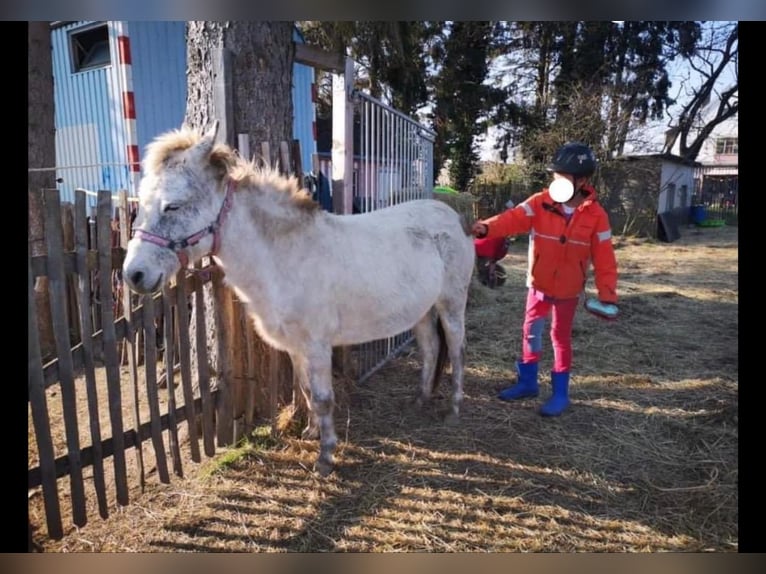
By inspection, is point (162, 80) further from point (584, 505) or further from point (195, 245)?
point (584, 505)

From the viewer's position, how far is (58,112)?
18.4ft

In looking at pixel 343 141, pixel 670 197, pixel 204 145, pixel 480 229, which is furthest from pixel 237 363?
pixel 670 197

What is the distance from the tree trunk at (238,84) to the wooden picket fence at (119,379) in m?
0.12

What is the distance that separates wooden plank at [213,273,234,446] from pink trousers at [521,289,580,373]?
2286 millimetres

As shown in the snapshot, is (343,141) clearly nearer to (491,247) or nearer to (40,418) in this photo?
(491,247)

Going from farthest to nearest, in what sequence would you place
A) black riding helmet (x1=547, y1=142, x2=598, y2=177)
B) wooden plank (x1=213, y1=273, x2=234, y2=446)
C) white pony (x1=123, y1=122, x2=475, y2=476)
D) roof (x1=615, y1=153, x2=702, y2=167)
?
roof (x1=615, y1=153, x2=702, y2=167) → black riding helmet (x1=547, y1=142, x2=598, y2=177) → wooden plank (x1=213, y1=273, x2=234, y2=446) → white pony (x1=123, y1=122, x2=475, y2=476)

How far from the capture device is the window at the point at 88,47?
4.93 metres

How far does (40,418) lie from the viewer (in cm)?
204

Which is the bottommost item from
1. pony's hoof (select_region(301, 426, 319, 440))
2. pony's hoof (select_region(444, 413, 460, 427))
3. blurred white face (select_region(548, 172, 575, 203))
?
pony's hoof (select_region(444, 413, 460, 427))

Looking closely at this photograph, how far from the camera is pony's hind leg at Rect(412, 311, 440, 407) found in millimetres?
3859

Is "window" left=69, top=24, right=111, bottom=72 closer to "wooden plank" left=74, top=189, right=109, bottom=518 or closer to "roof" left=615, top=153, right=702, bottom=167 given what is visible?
"wooden plank" left=74, top=189, right=109, bottom=518

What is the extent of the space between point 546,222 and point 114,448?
307cm

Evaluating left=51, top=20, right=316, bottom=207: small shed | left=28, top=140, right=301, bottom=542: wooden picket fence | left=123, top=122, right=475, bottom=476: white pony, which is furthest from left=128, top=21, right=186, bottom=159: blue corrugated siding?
left=123, top=122, right=475, bottom=476: white pony

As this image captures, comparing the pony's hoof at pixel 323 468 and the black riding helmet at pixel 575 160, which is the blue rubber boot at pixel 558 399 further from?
the pony's hoof at pixel 323 468
